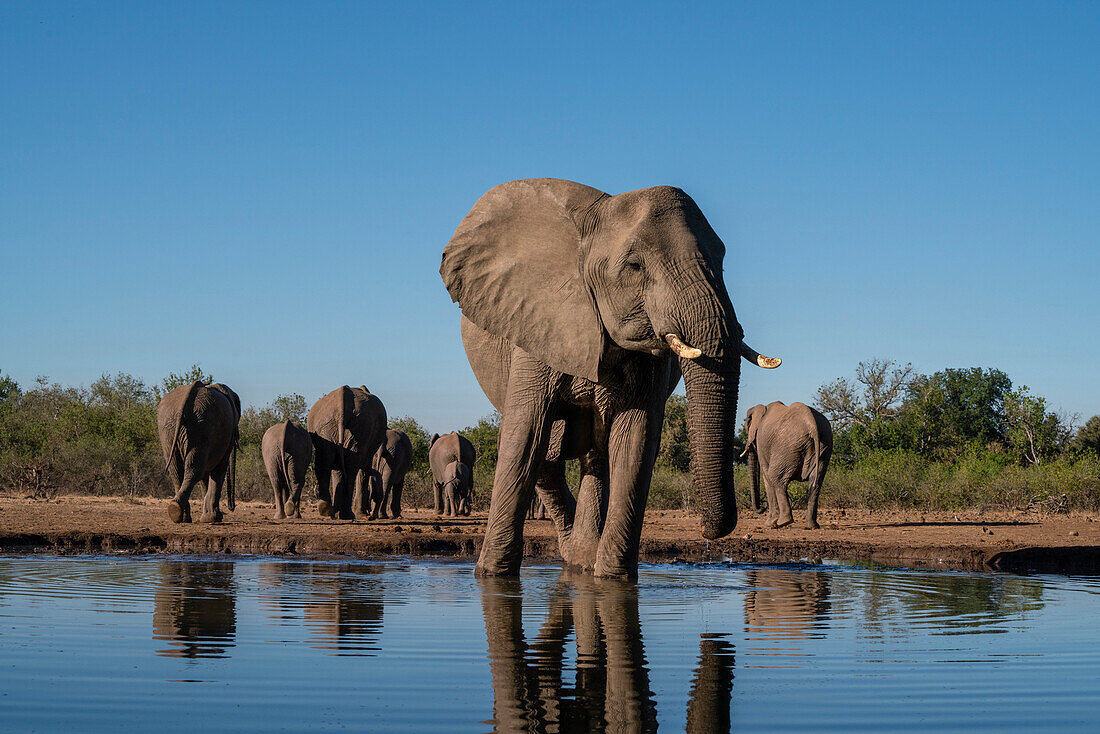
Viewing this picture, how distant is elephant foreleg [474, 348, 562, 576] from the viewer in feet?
25.1

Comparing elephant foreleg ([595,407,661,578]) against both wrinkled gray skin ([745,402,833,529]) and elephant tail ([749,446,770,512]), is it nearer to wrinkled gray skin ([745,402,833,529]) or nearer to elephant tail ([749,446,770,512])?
→ wrinkled gray skin ([745,402,833,529])

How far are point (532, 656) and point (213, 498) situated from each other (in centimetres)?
1249

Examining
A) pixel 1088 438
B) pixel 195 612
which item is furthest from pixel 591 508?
pixel 1088 438

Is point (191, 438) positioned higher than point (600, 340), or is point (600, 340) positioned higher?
point (600, 340)

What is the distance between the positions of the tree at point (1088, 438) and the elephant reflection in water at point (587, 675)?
3121 cm

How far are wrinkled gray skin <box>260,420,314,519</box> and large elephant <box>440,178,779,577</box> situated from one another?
10.7 metres

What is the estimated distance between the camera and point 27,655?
418cm

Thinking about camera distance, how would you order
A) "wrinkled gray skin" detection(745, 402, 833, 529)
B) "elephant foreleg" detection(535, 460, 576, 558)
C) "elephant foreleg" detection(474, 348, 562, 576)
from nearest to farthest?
1. "elephant foreleg" detection(474, 348, 562, 576)
2. "elephant foreleg" detection(535, 460, 576, 558)
3. "wrinkled gray skin" detection(745, 402, 833, 529)

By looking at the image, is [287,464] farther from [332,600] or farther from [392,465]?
[332,600]

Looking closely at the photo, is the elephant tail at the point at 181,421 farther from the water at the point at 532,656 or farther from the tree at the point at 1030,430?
the tree at the point at 1030,430

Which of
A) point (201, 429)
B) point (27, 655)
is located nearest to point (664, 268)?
point (27, 655)

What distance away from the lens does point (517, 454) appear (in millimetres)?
7691

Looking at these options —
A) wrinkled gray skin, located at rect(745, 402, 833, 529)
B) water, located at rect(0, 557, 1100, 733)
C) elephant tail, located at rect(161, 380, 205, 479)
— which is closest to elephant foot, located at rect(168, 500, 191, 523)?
elephant tail, located at rect(161, 380, 205, 479)

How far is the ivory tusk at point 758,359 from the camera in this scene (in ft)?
20.3
